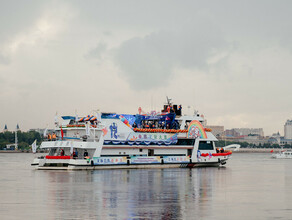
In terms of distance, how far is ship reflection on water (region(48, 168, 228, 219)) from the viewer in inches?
1033

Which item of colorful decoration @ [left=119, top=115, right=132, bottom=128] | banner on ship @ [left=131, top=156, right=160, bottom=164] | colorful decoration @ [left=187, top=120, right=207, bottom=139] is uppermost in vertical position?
colorful decoration @ [left=119, top=115, right=132, bottom=128]

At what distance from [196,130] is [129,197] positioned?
113 ft

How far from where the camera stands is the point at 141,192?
36.3 meters

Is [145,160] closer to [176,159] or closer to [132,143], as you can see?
[132,143]

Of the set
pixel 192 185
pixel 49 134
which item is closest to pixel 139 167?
pixel 49 134

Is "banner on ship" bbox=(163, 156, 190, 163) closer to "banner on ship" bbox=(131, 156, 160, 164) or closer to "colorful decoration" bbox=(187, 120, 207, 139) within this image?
"banner on ship" bbox=(131, 156, 160, 164)

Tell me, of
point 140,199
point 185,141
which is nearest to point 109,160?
point 185,141

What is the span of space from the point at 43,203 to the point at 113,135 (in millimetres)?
29128

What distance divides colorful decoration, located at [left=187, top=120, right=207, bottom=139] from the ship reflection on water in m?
17.5

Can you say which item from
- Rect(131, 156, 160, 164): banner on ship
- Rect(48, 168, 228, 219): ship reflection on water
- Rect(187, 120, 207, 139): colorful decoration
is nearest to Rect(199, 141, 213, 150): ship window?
Rect(187, 120, 207, 139): colorful decoration

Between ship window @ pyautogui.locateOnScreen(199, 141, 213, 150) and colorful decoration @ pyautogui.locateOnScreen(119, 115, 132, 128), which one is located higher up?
colorful decoration @ pyautogui.locateOnScreen(119, 115, 132, 128)

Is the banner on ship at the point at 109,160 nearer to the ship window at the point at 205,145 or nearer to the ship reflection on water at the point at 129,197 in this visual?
the ship reflection on water at the point at 129,197

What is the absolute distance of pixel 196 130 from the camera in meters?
66.8

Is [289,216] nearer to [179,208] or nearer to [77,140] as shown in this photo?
[179,208]
